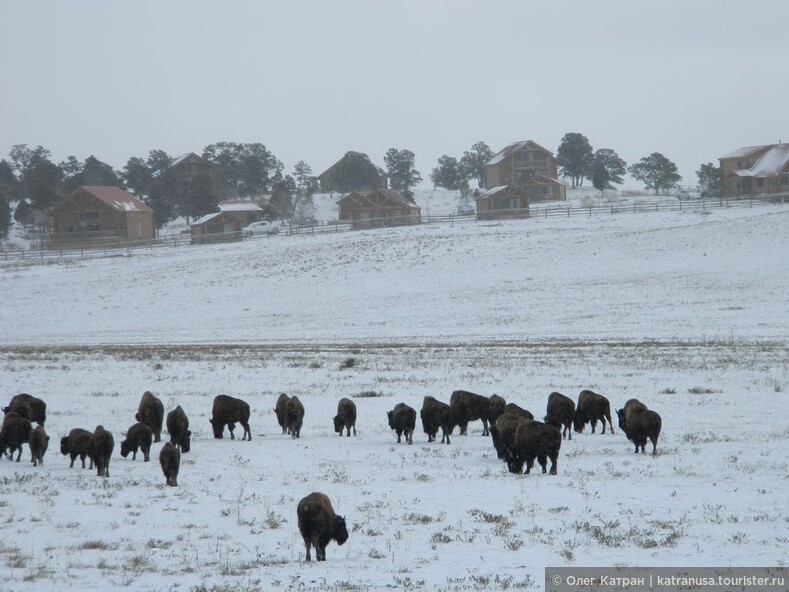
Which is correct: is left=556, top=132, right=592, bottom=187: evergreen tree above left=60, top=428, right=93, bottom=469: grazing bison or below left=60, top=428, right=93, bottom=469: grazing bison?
above

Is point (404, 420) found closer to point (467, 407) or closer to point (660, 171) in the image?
point (467, 407)

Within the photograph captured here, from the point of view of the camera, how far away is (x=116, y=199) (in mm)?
109438

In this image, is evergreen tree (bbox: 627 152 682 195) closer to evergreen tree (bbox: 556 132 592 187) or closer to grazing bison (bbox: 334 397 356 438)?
evergreen tree (bbox: 556 132 592 187)

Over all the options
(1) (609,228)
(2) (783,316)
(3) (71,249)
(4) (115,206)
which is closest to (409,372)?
(2) (783,316)

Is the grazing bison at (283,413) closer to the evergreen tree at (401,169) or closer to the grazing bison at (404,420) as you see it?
the grazing bison at (404,420)

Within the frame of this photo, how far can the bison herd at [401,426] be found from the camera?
14.5 meters

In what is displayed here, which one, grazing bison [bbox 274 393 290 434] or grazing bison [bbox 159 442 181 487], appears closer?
grazing bison [bbox 159 442 181 487]

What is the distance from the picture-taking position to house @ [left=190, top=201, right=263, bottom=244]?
325 feet

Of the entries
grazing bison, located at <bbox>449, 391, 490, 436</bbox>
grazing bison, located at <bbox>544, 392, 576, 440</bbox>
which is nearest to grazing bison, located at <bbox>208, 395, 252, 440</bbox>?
grazing bison, located at <bbox>449, 391, 490, 436</bbox>

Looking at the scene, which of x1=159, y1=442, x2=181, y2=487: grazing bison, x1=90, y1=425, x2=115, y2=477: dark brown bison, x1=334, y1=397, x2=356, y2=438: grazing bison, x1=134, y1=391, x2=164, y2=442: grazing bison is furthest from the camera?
x1=334, y1=397, x2=356, y2=438: grazing bison

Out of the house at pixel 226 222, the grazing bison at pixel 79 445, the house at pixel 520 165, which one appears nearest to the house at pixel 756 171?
the house at pixel 520 165

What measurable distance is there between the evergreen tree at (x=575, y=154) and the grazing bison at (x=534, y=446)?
132 meters

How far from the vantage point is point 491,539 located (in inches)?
414

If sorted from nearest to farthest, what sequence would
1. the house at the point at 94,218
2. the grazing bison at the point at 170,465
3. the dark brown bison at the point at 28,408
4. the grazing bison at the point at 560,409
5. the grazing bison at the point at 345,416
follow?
the grazing bison at the point at 170,465 → the grazing bison at the point at 560,409 → the dark brown bison at the point at 28,408 → the grazing bison at the point at 345,416 → the house at the point at 94,218
